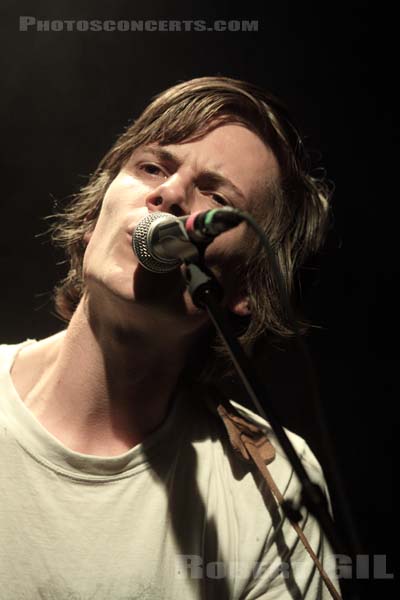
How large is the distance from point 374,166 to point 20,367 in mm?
1103

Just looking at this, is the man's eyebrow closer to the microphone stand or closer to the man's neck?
the man's neck

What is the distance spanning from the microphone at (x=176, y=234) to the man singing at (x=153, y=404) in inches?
9.2

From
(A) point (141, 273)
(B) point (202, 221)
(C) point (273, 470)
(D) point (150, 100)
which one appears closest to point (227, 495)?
(C) point (273, 470)

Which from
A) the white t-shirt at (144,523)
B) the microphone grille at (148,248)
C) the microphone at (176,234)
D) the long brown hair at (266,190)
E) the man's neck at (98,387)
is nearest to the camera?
the microphone at (176,234)

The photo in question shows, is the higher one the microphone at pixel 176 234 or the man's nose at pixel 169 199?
the man's nose at pixel 169 199

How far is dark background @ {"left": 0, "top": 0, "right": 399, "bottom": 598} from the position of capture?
1.57 m

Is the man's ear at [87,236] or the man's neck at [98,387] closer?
the man's neck at [98,387]

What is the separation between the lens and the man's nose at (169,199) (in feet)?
4.37

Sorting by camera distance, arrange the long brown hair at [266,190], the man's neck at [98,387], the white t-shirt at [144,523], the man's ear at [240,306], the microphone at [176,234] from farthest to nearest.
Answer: the man's ear at [240,306] < the long brown hair at [266,190] < the man's neck at [98,387] < the white t-shirt at [144,523] < the microphone at [176,234]

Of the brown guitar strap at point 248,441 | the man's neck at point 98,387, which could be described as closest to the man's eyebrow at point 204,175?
the man's neck at point 98,387

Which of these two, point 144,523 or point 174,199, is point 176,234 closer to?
point 174,199

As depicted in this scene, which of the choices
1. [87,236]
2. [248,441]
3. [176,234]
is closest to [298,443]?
[248,441]

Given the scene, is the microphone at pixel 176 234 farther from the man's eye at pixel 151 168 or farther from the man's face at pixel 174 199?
the man's eye at pixel 151 168

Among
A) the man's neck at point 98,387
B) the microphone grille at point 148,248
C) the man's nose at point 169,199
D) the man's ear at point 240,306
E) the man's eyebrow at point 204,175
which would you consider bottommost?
the man's neck at point 98,387
